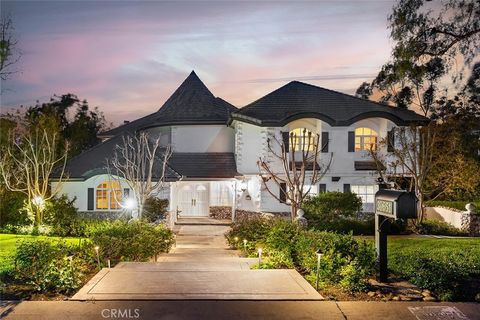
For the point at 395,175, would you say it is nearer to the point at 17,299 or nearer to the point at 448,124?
the point at 448,124

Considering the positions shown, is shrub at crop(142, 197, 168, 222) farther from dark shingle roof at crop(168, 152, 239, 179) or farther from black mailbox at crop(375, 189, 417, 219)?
black mailbox at crop(375, 189, 417, 219)

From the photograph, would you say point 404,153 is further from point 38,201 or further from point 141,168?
point 38,201

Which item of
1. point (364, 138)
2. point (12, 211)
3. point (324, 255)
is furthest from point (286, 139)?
point (324, 255)

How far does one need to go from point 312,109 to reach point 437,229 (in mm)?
9209

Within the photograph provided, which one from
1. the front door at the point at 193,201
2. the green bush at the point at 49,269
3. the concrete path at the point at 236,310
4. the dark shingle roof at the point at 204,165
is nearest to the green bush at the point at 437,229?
the dark shingle roof at the point at 204,165

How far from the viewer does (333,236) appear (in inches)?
424

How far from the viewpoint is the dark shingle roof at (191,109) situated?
104ft

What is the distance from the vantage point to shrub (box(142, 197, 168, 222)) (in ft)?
77.9

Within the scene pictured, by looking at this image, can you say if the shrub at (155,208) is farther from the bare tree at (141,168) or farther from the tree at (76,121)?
the tree at (76,121)

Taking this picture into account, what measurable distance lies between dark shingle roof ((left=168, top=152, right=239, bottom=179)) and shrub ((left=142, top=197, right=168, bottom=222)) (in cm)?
321

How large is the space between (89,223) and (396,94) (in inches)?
1113

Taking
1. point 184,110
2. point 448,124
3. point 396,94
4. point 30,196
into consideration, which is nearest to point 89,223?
point 30,196

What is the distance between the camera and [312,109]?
1100 inches

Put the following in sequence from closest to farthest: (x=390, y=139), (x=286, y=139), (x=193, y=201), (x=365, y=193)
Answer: (x=286, y=139) → (x=390, y=139) → (x=365, y=193) → (x=193, y=201)
